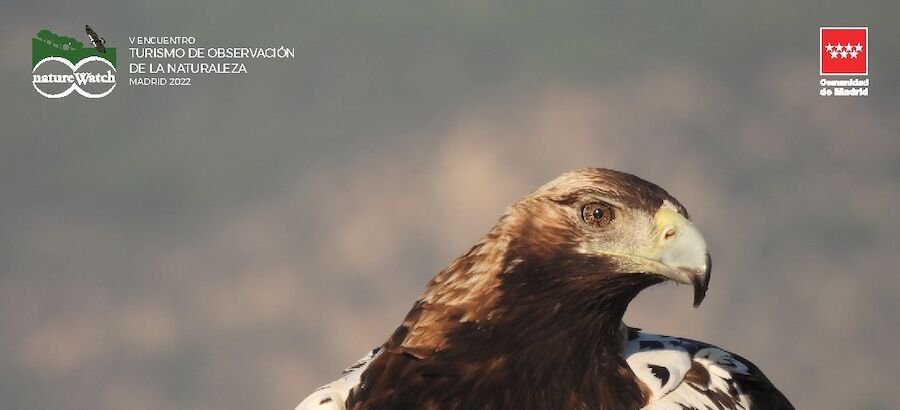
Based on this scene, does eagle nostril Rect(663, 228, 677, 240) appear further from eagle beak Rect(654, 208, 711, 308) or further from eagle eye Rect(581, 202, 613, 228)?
eagle eye Rect(581, 202, 613, 228)

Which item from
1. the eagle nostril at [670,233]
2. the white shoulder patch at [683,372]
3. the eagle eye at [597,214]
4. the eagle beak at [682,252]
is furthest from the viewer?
the white shoulder patch at [683,372]

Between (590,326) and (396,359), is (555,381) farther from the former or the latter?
(396,359)

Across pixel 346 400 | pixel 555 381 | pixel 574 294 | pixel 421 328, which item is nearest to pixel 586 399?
pixel 555 381

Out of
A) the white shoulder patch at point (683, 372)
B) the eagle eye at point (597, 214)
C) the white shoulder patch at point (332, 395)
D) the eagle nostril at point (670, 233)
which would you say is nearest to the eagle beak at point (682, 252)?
the eagle nostril at point (670, 233)

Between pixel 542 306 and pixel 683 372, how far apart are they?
931 mm

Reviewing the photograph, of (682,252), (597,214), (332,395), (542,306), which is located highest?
(597,214)

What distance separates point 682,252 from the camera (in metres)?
4.44

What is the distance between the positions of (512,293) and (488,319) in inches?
6.1

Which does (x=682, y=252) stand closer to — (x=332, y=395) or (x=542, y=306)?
(x=542, y=306)

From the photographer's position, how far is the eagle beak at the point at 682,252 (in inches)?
173

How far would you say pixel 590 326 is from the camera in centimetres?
481

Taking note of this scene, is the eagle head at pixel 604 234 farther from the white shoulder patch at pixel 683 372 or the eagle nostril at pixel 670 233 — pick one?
the white shoulder patch at pixel 683 372

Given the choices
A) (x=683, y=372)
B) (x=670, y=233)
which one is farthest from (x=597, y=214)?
(x=683, y=372)

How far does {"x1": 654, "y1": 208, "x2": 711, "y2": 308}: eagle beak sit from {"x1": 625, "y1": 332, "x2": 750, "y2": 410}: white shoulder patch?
744 mm
